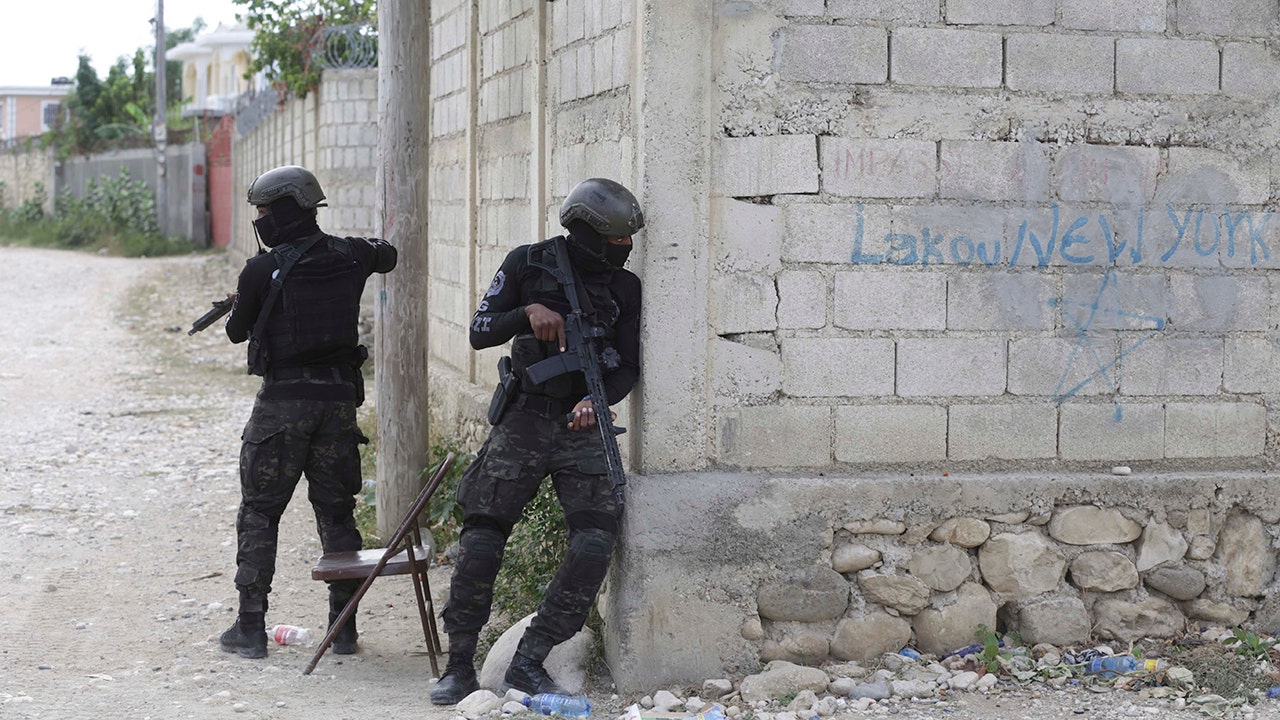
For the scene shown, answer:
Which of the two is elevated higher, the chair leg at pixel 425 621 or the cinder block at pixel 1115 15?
the cinder block at pixel 1115 15

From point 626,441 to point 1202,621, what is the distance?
2226 mm

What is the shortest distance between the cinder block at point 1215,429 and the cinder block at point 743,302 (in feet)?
5.07

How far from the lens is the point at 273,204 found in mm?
5109

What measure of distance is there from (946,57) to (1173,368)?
1410 millimetres

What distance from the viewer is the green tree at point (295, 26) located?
47.0 ft

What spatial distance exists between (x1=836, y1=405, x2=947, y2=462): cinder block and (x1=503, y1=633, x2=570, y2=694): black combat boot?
1.21m

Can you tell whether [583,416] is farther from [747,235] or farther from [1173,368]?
[1173,368]

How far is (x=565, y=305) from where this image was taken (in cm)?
458

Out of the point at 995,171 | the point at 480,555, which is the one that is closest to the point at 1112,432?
the point at 995,171

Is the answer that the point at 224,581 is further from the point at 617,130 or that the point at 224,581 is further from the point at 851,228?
the point at 851,228

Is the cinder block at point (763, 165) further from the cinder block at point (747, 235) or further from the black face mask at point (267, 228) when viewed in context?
the black face mask at point (267, 228)

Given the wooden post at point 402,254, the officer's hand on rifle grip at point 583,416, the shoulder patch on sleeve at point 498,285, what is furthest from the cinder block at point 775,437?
the wooden post at point 402,254

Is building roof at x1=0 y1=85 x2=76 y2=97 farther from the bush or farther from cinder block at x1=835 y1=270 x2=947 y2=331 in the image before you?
cinder block at x1=835 y1=270 x2=947 y2=331

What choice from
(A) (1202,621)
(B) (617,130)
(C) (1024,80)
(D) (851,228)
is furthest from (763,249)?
(A) (1202,621)
